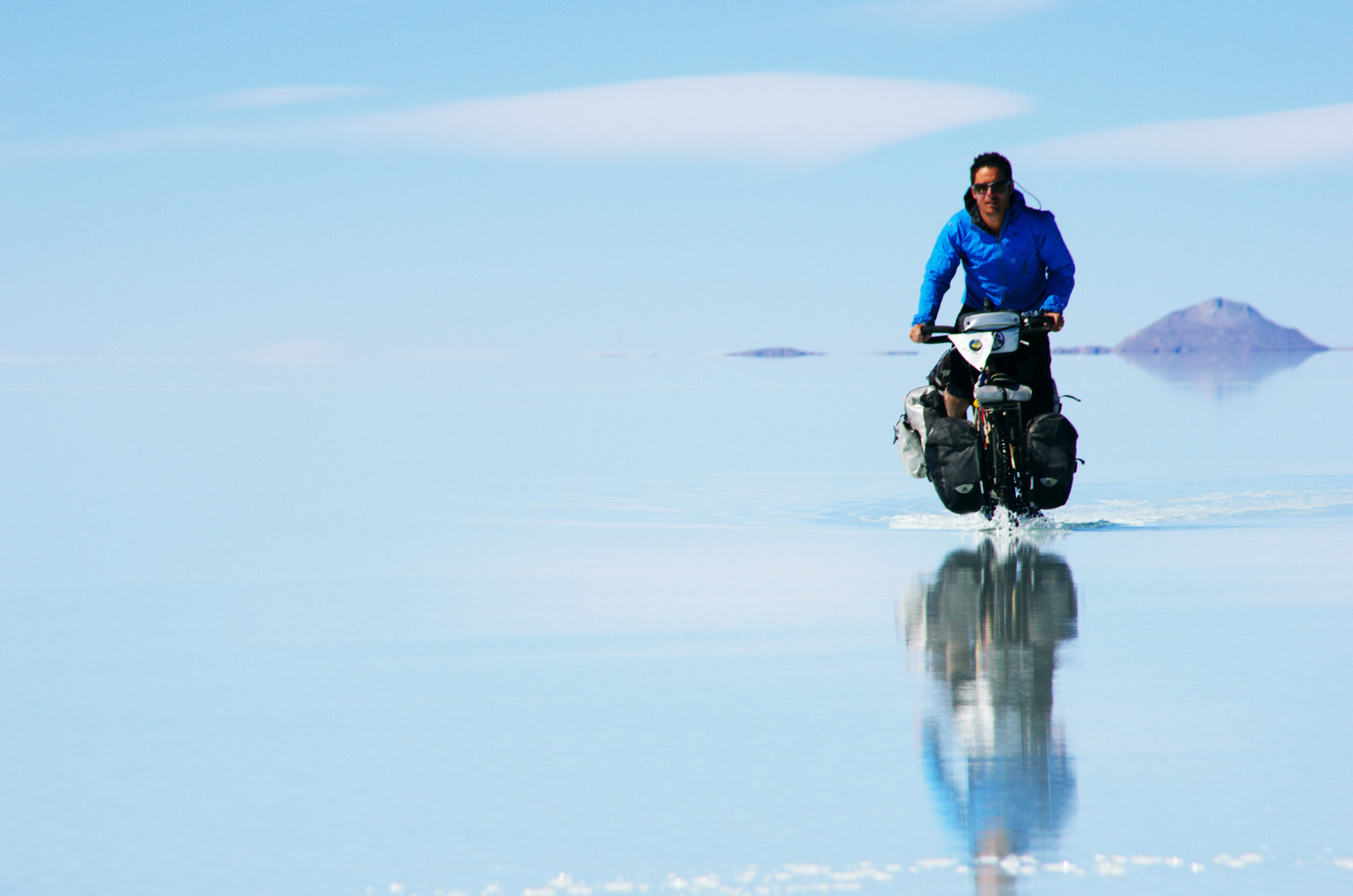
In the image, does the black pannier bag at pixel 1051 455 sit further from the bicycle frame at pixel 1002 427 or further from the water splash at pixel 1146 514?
the water splash at pixel 1146 514

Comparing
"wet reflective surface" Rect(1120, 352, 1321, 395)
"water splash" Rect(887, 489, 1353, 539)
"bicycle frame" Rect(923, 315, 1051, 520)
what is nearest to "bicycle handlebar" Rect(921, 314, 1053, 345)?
"bicycle frame" Rect(923, 315, 1051, 520)

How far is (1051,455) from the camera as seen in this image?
29.9 ft

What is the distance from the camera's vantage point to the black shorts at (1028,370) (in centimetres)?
941

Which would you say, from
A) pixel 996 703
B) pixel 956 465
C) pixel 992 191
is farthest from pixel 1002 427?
pixel 996 703

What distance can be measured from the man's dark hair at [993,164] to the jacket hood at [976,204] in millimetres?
89

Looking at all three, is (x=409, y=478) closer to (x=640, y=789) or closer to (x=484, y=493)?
(x=484, y=493)

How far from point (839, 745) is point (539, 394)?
39171mm

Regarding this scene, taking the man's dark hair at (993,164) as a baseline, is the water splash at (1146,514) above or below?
below

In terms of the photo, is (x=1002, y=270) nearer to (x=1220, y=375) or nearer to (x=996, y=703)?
(x=996, y=703)

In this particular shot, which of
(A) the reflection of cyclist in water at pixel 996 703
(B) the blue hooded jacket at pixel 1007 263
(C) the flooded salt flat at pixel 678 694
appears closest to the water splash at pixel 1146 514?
(C) the flooded salt flat at pixel 678 694

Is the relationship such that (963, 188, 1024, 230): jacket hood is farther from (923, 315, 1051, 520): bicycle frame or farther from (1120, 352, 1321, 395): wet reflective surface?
(1120, 352, 1321, 395): wet reflective surface

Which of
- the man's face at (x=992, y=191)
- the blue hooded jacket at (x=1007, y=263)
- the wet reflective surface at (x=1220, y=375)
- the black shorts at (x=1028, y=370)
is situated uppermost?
the wet reflective surface at (x=1220, y=375)

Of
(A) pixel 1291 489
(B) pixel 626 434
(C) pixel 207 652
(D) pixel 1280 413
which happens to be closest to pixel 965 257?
(A) pixel 1291 489

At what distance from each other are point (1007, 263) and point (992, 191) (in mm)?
424
